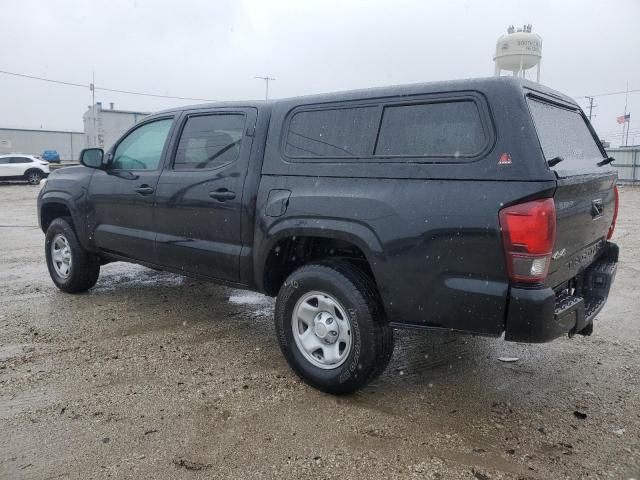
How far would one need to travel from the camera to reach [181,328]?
15.5ft

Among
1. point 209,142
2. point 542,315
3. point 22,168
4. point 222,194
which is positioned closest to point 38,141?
point 22,168

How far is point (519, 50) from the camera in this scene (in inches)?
1078

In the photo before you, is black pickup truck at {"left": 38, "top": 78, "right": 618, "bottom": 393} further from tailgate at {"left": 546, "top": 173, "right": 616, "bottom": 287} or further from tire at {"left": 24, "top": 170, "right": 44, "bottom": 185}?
tire at {"left": 24, "top": 170, "right": 44, "bottom": 185}

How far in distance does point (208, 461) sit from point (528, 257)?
188cm

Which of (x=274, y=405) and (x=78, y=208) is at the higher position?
(x=78, y=208)

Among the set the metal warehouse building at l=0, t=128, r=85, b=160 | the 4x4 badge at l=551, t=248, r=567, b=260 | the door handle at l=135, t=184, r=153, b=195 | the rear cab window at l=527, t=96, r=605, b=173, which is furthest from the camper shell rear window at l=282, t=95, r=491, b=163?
the metal warehouse building at l=0, t=128, r=85, b=160

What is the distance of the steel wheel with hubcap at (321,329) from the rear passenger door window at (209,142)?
1305mm

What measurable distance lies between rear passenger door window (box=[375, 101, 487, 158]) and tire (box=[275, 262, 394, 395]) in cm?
82

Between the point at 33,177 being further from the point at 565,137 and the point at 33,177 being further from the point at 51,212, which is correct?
the point at 565,137

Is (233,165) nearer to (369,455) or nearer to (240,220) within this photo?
(240,220)

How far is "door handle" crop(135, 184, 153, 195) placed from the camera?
15.2ft

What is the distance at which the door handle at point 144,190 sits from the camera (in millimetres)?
4645

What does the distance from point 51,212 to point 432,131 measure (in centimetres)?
458

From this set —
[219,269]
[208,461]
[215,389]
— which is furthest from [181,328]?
[208,461]
